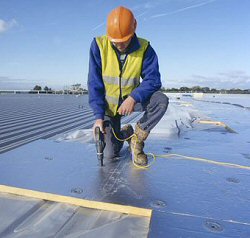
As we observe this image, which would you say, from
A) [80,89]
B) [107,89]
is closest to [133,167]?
[107,89]

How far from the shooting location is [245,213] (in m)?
1.27

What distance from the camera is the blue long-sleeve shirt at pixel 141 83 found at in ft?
6.27

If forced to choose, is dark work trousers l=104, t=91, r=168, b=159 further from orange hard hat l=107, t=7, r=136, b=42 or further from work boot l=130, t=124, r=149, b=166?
orange hard hat l=107, t=7, r=136, b=42

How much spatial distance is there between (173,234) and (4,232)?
72 cm

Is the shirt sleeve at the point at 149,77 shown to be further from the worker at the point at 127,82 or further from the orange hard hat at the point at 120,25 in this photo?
the orange hard hat at the point at 120,25

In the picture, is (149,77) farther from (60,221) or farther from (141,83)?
(60,221)

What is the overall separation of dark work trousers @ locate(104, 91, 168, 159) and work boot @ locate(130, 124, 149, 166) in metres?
0.04

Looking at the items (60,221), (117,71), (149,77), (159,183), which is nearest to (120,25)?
(117,71)

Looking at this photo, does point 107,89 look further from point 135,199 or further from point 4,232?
point 4,232

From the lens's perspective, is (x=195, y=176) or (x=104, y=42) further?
(x=104, y=42)

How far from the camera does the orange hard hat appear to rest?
1.72 m

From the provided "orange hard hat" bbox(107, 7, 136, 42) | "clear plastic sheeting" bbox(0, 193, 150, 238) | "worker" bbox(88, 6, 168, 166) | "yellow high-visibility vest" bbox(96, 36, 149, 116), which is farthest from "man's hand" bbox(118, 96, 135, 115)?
"clear plastic sheeting" bbox(0, 193, 150, 238)

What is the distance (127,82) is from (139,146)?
0.51 meters

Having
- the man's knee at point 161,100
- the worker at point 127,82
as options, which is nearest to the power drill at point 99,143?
the worker at point 127,82
